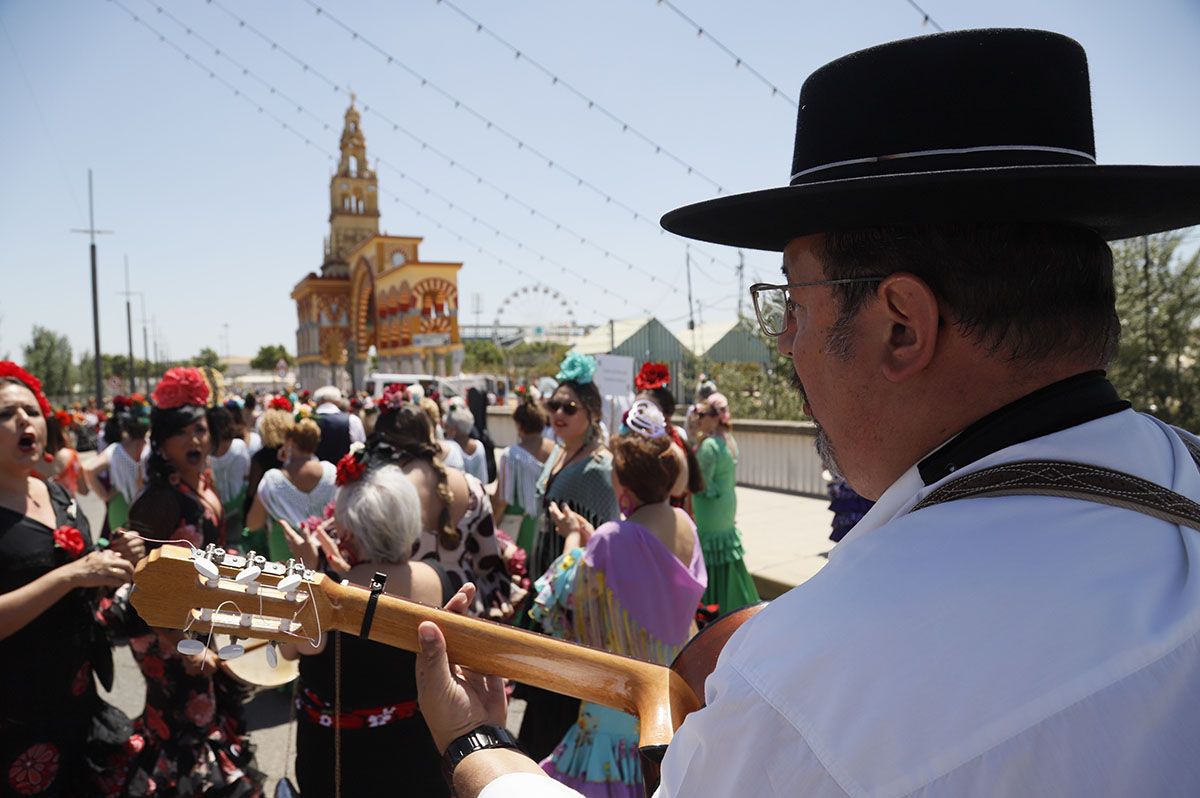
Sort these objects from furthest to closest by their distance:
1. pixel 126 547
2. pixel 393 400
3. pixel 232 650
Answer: pixel 393 400, pixel 126 547, pixel 232 650

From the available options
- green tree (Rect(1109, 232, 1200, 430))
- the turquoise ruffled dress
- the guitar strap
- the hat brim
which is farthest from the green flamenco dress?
green tree (Rect(1109, 232, 1200, 430))

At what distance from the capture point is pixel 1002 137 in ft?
3.43

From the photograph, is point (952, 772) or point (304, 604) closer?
point (952, 772)

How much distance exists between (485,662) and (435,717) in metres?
0.14

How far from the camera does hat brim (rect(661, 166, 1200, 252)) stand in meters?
0.97

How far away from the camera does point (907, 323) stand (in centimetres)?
101

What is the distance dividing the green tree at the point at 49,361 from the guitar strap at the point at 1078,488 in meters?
50.3

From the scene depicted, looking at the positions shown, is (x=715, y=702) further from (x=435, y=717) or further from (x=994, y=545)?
(x=435, y=717)

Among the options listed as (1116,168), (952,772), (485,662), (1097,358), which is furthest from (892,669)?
(485,662)

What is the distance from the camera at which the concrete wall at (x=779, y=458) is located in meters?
11.3

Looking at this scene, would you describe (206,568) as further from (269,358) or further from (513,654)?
(269,358)

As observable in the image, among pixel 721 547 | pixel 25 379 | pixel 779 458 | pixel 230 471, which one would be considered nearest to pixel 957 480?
pixel 25 379

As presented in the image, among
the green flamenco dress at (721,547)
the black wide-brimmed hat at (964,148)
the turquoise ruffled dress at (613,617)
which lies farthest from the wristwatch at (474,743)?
the green flamenco dress at (721,547)

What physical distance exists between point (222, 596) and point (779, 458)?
1094 centimetres
